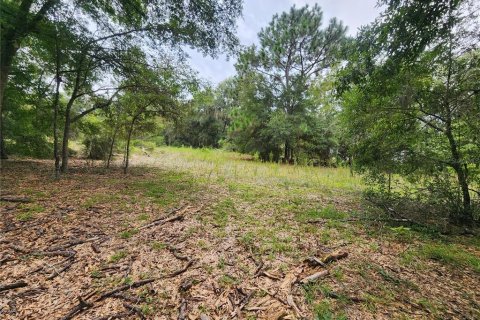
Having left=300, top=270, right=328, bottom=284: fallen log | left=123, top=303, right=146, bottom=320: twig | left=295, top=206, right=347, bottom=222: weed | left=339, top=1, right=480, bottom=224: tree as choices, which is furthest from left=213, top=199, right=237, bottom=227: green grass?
left=339, top=1, right=480, bottom=224: tree

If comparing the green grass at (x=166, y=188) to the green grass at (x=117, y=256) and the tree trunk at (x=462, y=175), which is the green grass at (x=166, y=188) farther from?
the tree trunk at (x=462, y=175)

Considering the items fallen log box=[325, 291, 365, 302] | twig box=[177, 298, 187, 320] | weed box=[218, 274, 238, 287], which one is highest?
fallen log box=[325, 291, 365, 302]

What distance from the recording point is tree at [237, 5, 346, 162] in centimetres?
1352

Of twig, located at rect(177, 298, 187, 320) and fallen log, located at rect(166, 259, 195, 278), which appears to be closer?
twig, located at rect(177, 298, 187, 320)

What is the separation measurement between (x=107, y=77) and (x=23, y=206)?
3.89 m

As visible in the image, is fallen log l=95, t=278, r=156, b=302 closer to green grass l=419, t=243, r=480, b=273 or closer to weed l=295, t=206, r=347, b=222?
weed l=295, t=206, r=347, b=222

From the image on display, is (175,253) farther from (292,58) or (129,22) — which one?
(292,58)

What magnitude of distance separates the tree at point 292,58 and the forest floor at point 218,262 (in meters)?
9.98

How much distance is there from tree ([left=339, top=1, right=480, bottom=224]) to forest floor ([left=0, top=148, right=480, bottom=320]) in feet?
3.04

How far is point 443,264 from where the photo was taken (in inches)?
99.4

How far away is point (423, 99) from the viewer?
3697 mm

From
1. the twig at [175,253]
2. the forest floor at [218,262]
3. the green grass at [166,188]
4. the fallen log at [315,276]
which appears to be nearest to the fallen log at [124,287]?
the forest floor at [218,262]

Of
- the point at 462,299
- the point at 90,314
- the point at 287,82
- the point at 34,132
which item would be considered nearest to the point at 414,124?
the point at 462,299

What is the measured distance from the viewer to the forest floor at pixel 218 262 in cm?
186
